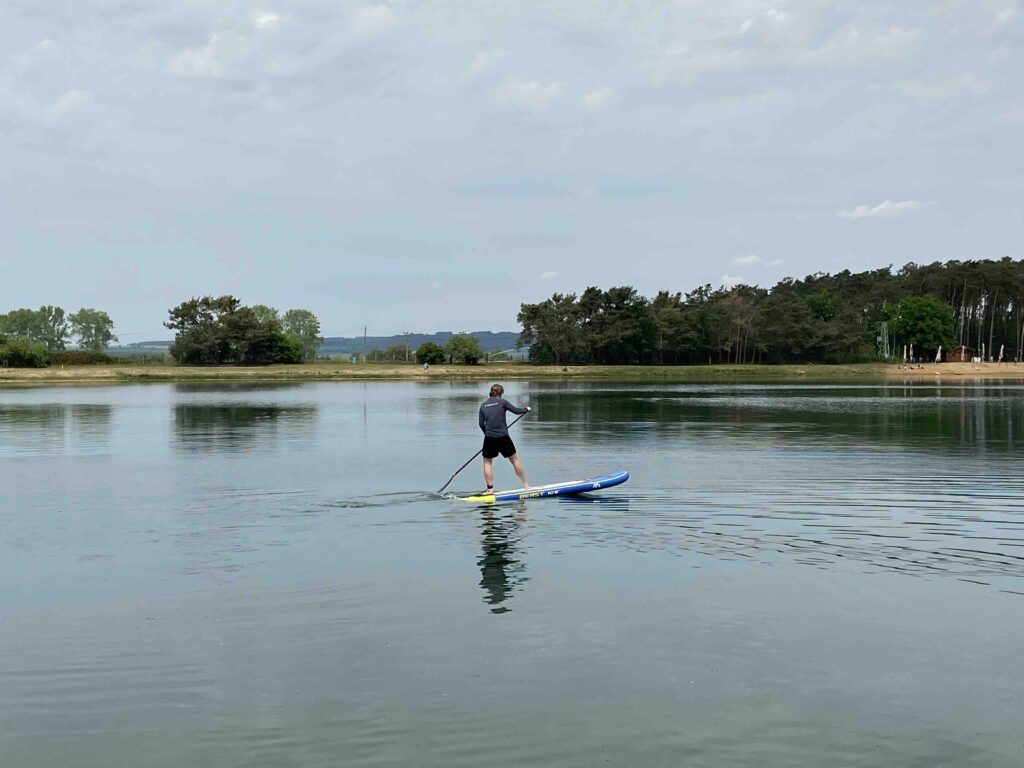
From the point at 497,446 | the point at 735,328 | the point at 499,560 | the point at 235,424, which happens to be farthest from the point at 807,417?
the point at 735,328

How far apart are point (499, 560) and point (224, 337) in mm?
127339

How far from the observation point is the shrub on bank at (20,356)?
123375mm

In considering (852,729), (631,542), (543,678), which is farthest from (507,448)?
(852,729)

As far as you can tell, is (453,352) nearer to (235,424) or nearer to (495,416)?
(235,424)

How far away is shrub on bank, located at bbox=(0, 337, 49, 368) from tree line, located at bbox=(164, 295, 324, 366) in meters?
17.9

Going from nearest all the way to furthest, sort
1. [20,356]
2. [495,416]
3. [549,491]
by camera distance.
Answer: [549,491]
[495,416]
[20,356]

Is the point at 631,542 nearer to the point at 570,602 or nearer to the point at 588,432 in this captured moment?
the point at 570,602

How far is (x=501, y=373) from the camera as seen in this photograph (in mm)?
129000

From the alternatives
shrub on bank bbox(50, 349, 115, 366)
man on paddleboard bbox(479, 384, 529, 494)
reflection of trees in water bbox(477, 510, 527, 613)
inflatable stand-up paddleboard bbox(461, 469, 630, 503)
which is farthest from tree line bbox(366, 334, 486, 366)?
reflection of trees in water bbox(477, 510, 527, 613)

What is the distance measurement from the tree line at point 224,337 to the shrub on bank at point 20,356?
17.9m

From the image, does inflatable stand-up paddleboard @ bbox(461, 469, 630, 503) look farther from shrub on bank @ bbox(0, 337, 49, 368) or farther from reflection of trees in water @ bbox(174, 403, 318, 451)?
shrub on bank @ bbox(0, 337, 49, 368)

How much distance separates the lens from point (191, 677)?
31.8 feet

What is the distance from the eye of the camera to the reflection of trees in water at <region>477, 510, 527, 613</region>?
12.8m

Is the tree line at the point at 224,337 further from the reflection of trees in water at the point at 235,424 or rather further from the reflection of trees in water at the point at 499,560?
the reflection of trees in water at the point at 499,560
